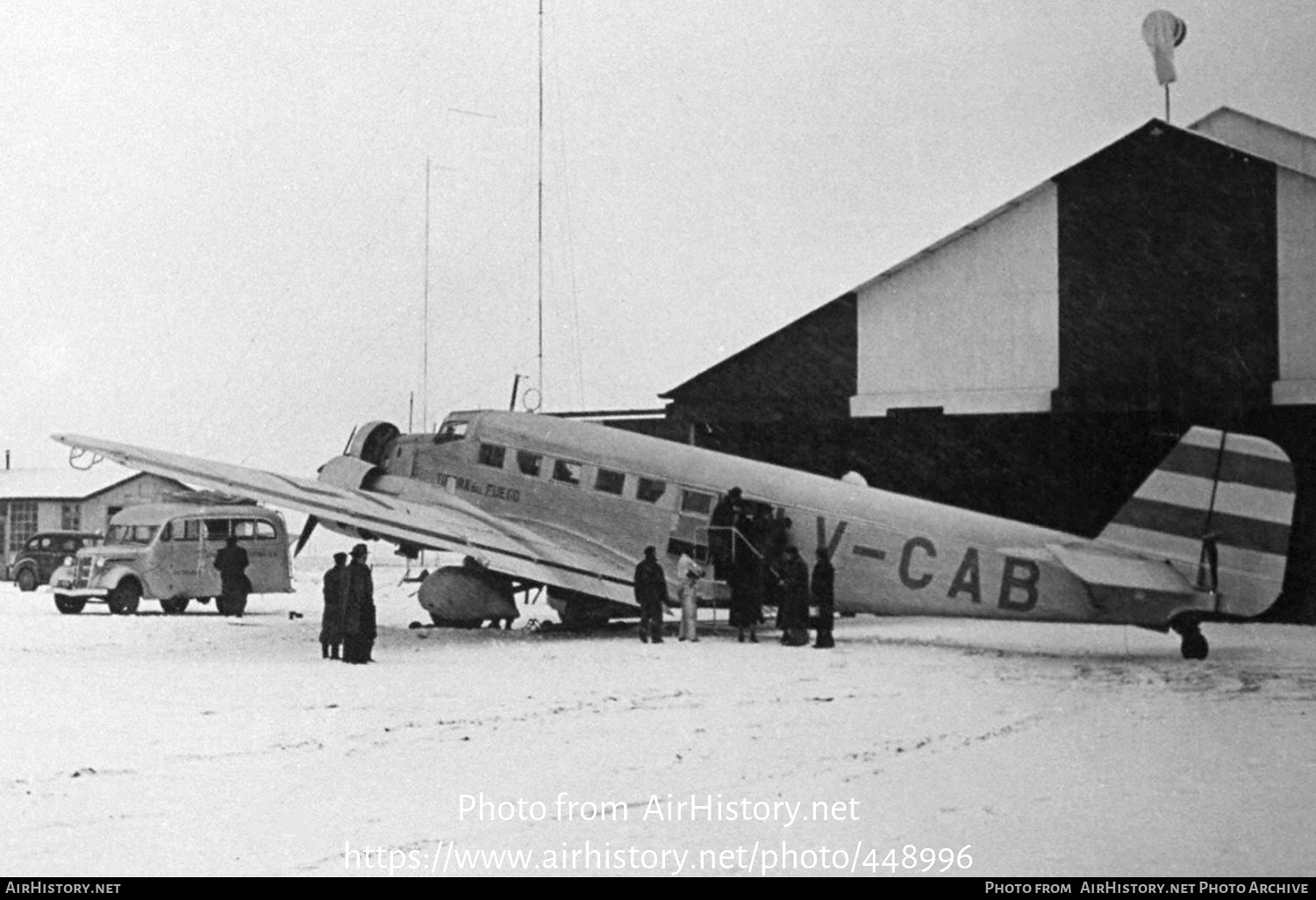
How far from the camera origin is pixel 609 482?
642 inches

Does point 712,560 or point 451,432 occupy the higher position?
point 451,432

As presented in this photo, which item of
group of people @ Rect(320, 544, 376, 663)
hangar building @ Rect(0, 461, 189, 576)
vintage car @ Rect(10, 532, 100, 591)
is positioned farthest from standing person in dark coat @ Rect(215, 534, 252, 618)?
hangar building @ Rect(0, 461, 189, 576)

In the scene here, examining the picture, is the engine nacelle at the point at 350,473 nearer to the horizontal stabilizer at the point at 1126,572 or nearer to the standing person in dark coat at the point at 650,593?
the standing person in dark coat at the point at 650,593

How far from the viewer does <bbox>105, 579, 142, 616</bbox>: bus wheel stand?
66.5 ft

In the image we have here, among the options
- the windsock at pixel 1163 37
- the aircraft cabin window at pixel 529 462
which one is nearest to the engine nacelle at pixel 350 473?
the aircraft cabin window at pixel 529 462

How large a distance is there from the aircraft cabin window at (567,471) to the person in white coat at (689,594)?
184cm

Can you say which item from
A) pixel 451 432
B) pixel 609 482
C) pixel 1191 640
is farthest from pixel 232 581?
pixel 1191 640

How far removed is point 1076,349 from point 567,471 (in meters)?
7.13

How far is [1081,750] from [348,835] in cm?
425

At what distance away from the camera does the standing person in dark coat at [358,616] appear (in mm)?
12758

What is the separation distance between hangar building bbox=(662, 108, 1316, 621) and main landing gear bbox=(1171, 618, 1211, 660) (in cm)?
433

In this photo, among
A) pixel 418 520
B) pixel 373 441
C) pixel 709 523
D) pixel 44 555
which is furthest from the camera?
pixel 44 555

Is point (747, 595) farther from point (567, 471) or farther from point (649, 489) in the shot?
point (567, 471)

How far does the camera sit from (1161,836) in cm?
553
